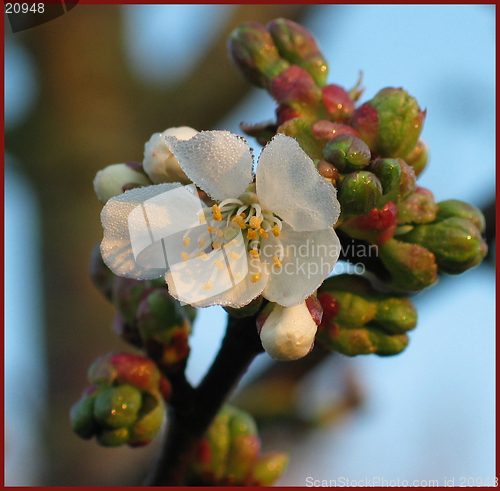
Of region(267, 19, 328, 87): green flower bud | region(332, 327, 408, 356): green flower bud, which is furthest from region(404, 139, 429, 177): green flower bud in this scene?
region(332, 327, 408, 356): green flower bud

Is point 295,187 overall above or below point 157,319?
above

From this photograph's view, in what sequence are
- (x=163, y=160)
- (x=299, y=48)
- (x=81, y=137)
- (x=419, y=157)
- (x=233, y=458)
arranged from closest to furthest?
(x=163, y=160), (x=419, y=157), (x=299, y=48), (x=233, y=458), (x=81, y=137)

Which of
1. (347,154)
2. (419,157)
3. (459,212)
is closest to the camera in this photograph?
(347,154)

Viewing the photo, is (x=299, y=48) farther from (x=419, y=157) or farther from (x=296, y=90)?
(x=419, y=157)

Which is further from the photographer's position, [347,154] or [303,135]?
[303,135]

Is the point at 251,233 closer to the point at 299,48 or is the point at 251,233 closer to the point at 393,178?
the point at 393,178

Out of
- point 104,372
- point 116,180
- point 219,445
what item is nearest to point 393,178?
point 116,180

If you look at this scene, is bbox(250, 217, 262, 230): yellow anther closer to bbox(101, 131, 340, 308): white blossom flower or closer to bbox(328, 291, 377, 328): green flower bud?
bbox(101, 131, 340, 308): white blossom flower

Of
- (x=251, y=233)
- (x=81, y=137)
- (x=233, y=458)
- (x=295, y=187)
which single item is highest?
(x=295, y=187)
